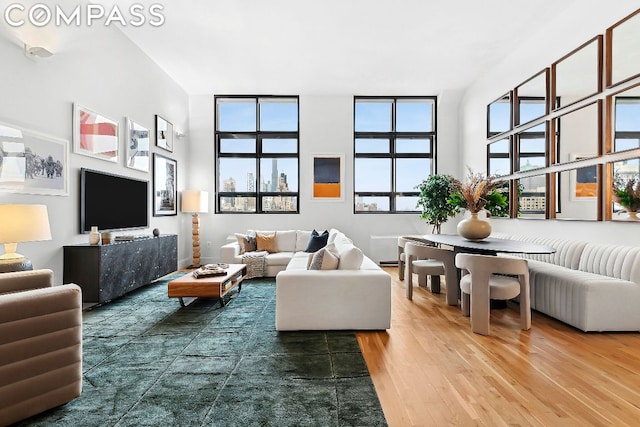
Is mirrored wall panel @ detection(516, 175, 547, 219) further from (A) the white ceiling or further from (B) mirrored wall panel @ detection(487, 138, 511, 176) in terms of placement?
(A) the white ceiling

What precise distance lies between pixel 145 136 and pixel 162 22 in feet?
5.67

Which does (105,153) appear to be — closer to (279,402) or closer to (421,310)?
(279,402)

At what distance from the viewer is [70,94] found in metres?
3.77

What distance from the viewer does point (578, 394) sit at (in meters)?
2.08

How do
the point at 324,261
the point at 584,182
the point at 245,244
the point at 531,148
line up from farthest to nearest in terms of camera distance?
the point at 245,244
the point at 531,148
the point at 584,182
the point at 324,261

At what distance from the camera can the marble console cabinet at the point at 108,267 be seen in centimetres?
361

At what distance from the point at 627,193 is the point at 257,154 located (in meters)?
6.05

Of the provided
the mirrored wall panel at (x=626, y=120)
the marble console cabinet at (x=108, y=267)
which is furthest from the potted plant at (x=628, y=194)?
the marble console cabinet at (x=108, y=267)

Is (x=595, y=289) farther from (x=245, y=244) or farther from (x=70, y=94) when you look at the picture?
(x=70, y=94)

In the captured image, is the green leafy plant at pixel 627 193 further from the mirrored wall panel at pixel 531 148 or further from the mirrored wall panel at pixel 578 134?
the mirrored wall panel at pixel 531 148

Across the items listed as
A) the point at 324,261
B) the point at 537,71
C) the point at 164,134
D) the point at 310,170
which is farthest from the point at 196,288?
the point at 537,71

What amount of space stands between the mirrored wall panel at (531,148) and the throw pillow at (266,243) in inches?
168

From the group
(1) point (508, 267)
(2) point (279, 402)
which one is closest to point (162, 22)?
(2) point (279, 402)

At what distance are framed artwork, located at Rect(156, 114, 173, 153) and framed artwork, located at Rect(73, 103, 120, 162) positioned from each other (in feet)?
3.88
